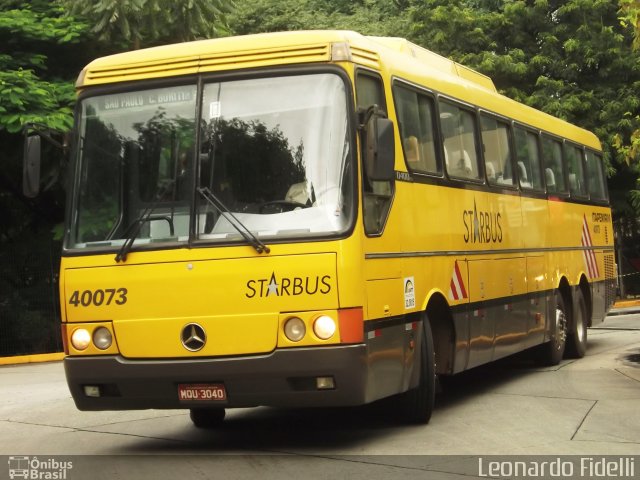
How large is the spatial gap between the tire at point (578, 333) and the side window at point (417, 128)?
6.10 meters

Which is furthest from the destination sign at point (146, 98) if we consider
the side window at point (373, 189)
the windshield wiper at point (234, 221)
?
the side window at point (373, 189)

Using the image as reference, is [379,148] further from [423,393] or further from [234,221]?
[423,393]

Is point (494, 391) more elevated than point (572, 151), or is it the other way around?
point (572, 151)

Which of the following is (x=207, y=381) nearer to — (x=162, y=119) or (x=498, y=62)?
(x=162, y=119)

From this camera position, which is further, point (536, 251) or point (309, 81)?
point (536, 251)

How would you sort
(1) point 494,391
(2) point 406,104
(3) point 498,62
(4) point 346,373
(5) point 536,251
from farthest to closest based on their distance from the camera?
(3) point 498,62 < (5) point 536,251 < (1) point 494,391 < (2) point 406,104 < (4) point 346,373

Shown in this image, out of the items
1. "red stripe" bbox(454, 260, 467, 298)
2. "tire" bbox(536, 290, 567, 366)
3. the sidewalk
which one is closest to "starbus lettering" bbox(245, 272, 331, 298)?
"red stripe" bbox(454, 260, 467, 298)

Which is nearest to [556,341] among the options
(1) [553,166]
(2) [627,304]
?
(1) [553,166]

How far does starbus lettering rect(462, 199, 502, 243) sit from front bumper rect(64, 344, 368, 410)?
326 centimetres

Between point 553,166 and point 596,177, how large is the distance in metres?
3.06

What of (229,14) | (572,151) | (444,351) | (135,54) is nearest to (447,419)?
(444,351)

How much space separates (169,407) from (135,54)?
114 inches

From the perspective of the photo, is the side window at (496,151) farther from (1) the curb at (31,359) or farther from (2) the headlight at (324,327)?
(1) the curb at (31,359)

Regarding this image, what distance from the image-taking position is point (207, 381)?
340 inches
